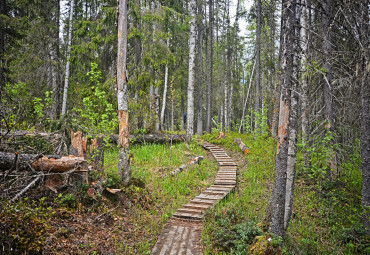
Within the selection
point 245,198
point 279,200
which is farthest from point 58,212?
point 245,198

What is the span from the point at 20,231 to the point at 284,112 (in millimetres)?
4819

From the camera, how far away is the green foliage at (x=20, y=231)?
313cm

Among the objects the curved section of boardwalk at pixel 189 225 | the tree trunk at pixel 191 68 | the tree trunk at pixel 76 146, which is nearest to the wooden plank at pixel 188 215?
the curved section of boardwalk at pixel 189 225

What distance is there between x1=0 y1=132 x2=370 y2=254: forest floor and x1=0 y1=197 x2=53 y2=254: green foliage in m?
0.01

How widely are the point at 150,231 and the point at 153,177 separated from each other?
2982 mm

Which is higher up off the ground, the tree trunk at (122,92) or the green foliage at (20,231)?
the tree trunk at (122,92)

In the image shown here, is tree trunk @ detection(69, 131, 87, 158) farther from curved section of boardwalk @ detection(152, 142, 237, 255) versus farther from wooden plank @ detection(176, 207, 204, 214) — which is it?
wooden plank @ detection(176, 207, 204, 214)

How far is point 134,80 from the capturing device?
41.6ft

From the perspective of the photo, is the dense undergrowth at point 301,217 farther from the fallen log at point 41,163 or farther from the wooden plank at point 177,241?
the fallen log at point 41,163

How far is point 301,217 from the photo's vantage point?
6609 millimetres

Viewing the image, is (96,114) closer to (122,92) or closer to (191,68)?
(122,92)

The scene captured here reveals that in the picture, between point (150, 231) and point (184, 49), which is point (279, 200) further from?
point (184, 49)

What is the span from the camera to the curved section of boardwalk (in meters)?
4.54

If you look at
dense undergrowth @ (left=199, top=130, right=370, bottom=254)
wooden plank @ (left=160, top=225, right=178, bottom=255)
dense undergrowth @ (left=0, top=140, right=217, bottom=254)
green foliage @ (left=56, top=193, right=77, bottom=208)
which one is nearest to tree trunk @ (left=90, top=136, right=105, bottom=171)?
dense undergrowth @ (left=0, top=140, right=217, bottom=254)
